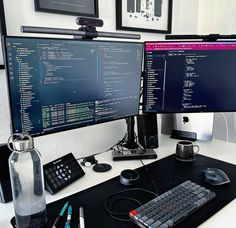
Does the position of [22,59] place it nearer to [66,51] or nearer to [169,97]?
[66,51]

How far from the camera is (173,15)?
66.8 inches

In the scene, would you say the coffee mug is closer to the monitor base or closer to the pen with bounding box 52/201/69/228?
the monitor base

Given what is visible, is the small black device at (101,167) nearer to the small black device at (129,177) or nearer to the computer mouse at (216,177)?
the small black device at (129,177)

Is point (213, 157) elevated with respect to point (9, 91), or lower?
lower

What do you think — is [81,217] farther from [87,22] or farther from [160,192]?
[87,22]

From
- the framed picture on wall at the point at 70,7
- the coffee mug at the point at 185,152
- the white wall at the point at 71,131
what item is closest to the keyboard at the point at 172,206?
the coffee mug at the point at 185,152

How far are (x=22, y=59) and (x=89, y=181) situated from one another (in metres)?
0.51

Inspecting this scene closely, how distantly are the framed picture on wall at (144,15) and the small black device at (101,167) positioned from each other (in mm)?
766

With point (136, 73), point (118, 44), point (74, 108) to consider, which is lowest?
point (74, 108)

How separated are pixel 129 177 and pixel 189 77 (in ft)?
1.85

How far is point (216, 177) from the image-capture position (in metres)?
0.93

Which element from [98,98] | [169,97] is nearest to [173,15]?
[169,97]

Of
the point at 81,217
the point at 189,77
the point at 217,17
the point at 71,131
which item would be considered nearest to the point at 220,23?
the point at 217,17

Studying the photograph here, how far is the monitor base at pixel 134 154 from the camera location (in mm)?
1162
